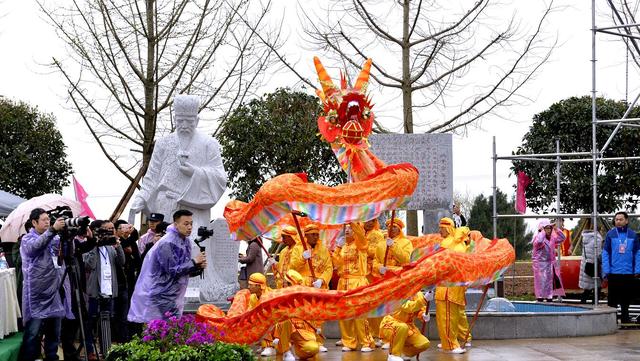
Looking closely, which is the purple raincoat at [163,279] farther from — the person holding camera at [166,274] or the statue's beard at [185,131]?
the statue's beard at [185,131]

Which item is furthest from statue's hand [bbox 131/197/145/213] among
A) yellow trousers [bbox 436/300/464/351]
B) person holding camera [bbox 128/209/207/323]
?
person holding camera [bbox 128/209/207/323]

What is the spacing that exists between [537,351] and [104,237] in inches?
214

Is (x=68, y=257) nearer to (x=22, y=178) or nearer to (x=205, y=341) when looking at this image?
(x=205, y=341)

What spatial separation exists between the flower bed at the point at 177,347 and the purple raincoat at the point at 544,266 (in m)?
12.5

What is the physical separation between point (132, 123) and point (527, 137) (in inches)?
534

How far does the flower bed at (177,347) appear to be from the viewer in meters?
8.71

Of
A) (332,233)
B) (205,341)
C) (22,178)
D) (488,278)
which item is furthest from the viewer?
(22,178)

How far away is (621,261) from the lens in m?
17.5

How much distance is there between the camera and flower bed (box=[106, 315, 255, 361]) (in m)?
8.71

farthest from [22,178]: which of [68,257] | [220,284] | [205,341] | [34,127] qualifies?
[205,341]

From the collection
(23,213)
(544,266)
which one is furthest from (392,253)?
(544,266)

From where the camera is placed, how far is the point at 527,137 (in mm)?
30594

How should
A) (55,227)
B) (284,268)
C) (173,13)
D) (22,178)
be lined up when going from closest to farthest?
(55,227) < (284,268) < (173,13) < (22,178)

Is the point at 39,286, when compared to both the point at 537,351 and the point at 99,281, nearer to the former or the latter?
the point at 99,281
